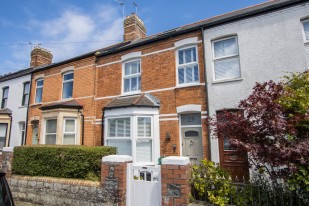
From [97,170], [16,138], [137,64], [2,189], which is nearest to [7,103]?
[16,138]

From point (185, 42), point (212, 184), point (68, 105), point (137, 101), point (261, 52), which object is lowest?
point (212, 184)

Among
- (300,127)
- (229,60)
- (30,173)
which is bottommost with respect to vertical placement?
(30,173)

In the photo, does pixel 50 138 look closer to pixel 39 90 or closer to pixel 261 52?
pixel 39 90

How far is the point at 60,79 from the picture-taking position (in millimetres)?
13852

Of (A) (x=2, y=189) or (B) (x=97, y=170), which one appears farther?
(B) (x=97, y=170)

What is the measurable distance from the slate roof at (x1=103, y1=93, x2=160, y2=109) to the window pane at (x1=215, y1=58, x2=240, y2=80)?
9.89 ft

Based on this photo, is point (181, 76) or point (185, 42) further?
point (181, 76)

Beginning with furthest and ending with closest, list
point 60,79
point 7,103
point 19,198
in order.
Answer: point 7,103 → point 60,79 → point 19,198

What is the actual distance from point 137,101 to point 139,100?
15 centimetres

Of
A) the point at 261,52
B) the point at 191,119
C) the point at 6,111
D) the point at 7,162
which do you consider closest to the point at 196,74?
the point at 191,119

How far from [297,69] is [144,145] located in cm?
663

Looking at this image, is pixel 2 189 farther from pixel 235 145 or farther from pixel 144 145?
pixel 144 145

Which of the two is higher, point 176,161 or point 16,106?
point 16,106

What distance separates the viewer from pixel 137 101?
984cm
